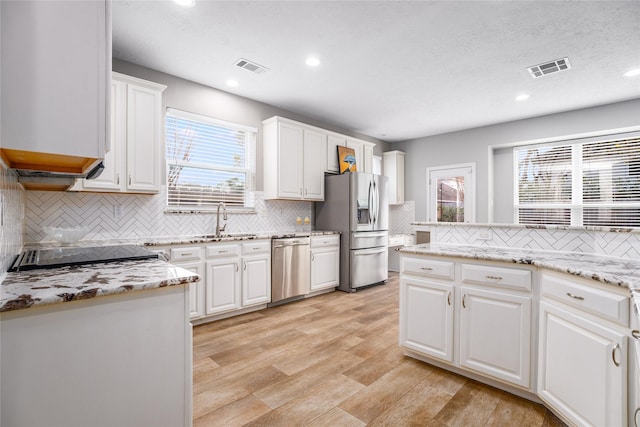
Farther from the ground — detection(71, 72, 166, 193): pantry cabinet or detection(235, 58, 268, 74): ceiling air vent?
detection(235, 58, 268, 74): ceiling air vent

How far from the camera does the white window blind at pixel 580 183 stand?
14.6ft

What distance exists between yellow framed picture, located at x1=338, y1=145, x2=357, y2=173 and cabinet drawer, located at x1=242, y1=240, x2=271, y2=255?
198 cm

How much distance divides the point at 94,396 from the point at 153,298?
372 millimetres

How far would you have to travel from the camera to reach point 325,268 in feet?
15.1

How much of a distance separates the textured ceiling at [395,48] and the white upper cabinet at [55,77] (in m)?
1.64

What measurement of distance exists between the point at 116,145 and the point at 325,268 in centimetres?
296

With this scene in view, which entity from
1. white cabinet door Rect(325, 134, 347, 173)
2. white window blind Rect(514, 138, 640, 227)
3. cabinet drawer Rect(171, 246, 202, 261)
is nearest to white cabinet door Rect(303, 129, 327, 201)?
white cabinet door Rect(325, 134, 347, 173)

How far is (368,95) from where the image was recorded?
14.0 feet

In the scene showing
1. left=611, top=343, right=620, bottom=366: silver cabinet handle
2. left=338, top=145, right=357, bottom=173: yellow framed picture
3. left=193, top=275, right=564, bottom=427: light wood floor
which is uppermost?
left=338, top=145, right=357, bottom=173: yellow framed picture

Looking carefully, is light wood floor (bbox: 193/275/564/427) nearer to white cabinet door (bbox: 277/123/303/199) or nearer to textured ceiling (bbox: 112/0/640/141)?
white cabinet door (bbox: 277/123/303/199)

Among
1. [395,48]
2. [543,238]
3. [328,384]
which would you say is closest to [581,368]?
[543,238]

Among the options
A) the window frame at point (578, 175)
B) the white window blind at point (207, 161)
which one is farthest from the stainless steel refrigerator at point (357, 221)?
the window frame at point (578, 175)

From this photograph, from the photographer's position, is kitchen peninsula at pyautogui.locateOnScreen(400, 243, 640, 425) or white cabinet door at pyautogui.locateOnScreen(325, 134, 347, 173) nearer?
kitchen peninsula at pyautogui.locateOnScreen(400, 243, 640, 425)

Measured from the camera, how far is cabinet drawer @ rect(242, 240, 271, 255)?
362 cm
